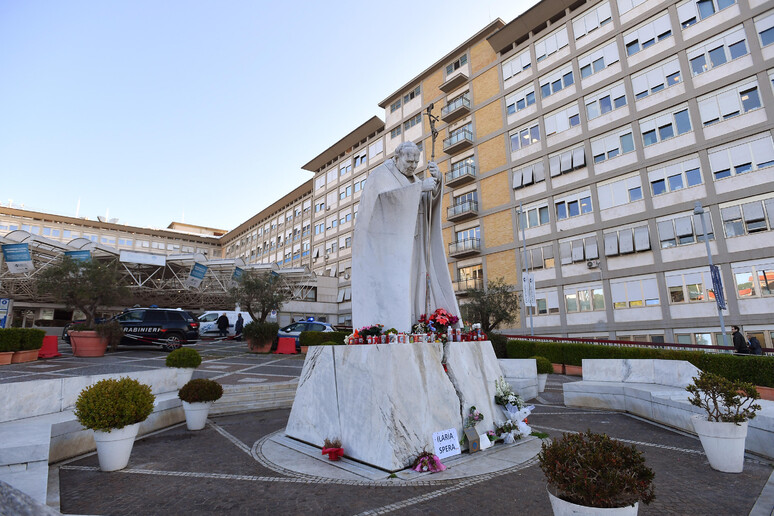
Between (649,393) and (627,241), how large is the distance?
62.2 ft

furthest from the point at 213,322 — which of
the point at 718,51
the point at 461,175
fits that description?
the point at 718,51

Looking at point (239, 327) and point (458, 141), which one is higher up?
point (458, 141)

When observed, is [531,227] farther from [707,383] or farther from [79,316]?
[79,316]

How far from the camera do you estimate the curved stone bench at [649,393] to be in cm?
588

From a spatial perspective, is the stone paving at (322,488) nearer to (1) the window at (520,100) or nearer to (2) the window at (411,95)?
(1) the window at (520,100)

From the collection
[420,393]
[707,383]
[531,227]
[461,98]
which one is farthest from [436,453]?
[461,98]

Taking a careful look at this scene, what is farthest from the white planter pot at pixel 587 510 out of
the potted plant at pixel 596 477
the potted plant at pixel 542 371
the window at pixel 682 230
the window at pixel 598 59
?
the window at pixel 598 59

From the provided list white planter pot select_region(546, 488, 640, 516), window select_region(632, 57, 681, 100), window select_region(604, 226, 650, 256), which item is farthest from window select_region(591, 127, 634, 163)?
white planter pot select_region(546, 488, 640, 516)

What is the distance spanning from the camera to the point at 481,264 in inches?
1277

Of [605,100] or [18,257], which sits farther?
[605,100]

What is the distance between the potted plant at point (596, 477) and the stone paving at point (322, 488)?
1340 mm

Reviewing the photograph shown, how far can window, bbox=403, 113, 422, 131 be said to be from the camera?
39956 millimetres

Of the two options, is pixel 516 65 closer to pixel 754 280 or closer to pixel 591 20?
pixel 591 20

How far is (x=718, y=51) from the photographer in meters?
22.2
